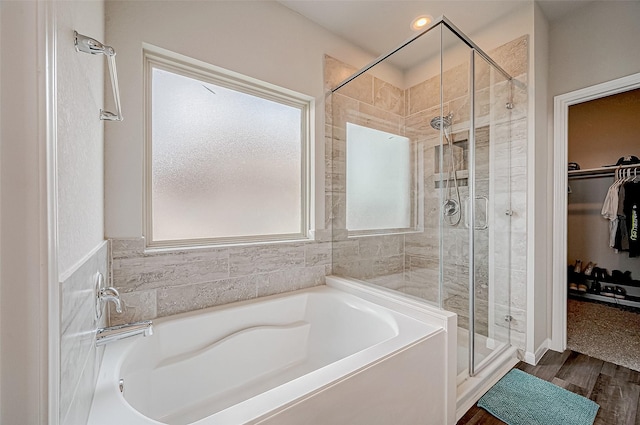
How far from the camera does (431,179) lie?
2.13 metres

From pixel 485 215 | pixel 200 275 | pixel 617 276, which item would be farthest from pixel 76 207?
pixel 617 276

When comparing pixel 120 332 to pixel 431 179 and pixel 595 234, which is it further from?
pixel 595 234

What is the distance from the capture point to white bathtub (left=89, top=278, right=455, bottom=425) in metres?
0.88

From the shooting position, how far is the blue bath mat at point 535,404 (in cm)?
145

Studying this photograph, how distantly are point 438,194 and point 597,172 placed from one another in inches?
118

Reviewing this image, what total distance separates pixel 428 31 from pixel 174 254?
7.30ft

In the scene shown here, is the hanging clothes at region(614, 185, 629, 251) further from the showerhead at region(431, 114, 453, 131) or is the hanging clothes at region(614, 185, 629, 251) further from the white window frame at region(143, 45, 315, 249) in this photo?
the white window frame at region(143, 45, 315, 249)

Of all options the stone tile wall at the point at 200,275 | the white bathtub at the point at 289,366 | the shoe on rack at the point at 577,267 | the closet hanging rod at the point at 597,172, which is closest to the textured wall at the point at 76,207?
the white bathtub at the point at 289,366

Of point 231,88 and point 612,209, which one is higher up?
point 231,88

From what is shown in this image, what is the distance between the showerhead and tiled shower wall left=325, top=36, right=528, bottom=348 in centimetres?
4

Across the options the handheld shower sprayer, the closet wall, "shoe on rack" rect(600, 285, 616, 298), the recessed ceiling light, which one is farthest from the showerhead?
"shoe on rack" rect(600, 285, 616, 298)

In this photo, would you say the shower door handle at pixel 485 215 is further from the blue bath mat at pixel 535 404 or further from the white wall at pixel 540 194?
the blue bath mat at pixel 535 404

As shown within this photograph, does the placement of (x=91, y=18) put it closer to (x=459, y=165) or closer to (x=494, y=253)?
(x=459, y=165)

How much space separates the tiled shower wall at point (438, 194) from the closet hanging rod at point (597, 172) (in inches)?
81.5
